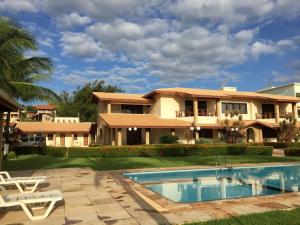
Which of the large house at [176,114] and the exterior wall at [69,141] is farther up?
the large house at [176,114]

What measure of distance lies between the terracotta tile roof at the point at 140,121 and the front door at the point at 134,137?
1758mm

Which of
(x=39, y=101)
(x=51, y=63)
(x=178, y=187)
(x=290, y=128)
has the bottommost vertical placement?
(x=178, y=187)

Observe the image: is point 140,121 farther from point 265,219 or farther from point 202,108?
point 265,219

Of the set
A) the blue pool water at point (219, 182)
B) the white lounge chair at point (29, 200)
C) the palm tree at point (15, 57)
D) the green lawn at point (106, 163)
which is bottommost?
the blue pool water at point (219, 182)

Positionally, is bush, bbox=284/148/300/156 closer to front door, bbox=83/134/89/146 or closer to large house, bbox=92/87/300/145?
large house, bbox=92/87/300/145

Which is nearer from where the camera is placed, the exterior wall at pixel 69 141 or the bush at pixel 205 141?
the bush at pixel 205 141

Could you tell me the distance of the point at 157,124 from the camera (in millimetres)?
28781

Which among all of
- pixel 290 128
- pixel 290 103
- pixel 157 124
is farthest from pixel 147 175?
pixel 290 103

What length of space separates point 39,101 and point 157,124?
1136cm

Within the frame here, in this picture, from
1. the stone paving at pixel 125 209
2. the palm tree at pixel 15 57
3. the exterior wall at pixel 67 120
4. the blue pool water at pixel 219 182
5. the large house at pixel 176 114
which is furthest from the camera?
the exterior wall at pixel 67 120

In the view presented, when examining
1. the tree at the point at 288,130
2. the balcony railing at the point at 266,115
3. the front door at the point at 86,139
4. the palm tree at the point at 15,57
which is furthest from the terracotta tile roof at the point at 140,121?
the front door at the point at 86,139

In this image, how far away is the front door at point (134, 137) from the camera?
31.1m

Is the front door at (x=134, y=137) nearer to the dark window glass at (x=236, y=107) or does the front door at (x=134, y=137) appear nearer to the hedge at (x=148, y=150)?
the hedge at (x=148, y=150)

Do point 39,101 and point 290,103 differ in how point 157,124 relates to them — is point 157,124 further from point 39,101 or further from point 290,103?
point 290,103
